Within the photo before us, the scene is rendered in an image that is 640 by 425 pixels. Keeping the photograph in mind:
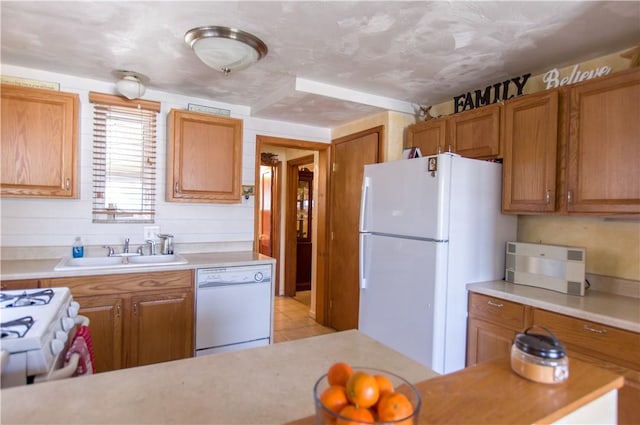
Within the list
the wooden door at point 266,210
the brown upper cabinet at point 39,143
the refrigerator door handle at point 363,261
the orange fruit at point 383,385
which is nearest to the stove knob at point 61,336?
the orange fruit at point 383,385

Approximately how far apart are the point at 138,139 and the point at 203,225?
90cm

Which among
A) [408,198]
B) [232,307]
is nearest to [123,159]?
[232,307]

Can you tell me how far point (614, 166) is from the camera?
1896mm

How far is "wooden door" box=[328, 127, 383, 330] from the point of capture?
3.49 m

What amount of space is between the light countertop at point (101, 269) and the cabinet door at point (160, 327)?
199 mm

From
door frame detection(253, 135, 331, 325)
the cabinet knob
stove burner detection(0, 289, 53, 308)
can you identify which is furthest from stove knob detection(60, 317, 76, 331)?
door frame detection(253, 135, 331, 325)

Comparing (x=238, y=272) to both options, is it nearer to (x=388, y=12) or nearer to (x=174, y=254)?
(x=174, y=254)

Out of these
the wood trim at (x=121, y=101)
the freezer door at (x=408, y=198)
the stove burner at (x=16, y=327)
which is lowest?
the stove burner at (x=16, y=327)

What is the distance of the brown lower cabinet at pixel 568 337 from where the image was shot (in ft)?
5.31

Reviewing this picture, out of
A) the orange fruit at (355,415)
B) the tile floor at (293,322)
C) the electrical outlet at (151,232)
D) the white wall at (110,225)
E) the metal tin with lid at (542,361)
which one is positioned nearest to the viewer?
the orange fruit at (355,415)

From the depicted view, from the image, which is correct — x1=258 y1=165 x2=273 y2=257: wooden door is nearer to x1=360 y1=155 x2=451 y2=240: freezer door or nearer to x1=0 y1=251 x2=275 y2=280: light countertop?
x1=0 y1=251 x2=275 y2=280: light countertop

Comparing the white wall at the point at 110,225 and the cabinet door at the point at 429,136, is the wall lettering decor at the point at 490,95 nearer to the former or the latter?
the cabinet door at the point at 429,136

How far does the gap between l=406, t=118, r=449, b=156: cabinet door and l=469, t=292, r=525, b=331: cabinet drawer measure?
1190 millimetres

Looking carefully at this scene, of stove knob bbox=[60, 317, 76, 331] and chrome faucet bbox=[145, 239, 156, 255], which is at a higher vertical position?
chrome faucet bbox=[145, 239, 156, 255]
